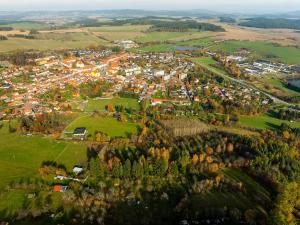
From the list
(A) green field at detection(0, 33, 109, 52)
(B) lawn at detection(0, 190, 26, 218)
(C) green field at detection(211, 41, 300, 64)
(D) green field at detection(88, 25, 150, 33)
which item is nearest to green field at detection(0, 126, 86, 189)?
(B) lawn at detection(0, 190, 26, 218)

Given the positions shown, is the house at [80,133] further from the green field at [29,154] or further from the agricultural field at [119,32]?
the agricultural field at [119,32]

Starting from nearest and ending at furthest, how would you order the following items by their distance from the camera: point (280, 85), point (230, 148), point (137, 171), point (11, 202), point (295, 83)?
point (11, 202)
point (137, 171)
point (230, 148)
point (280, 85)
point (295, 83)

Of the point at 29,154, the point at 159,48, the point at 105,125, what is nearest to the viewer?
the point at 29,154

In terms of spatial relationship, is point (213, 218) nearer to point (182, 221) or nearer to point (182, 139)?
point (182, 221)

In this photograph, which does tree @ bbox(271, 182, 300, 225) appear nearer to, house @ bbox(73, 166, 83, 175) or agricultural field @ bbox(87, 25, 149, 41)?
house @ bbox(73, 166, 83, 175)

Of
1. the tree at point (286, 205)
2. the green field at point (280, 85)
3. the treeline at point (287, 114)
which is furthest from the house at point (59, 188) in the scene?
the green field at point (280, 85)

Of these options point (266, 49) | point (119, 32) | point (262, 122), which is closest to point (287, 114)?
point (262, 122)

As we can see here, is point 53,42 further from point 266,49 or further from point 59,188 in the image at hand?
point 59,188

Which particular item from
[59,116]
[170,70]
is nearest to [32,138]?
[59,116]
